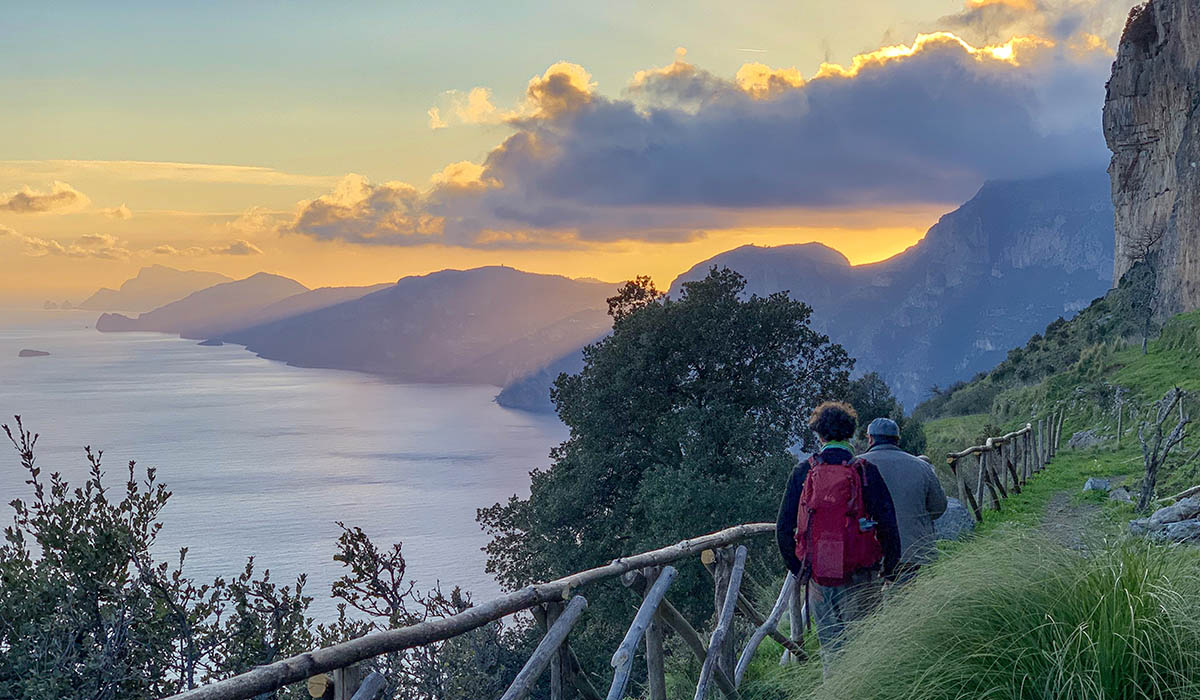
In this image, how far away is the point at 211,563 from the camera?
5406cm

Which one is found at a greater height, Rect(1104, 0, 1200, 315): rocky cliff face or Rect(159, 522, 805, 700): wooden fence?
Rect(1104, 0, 1200, 315): rocky cliff face

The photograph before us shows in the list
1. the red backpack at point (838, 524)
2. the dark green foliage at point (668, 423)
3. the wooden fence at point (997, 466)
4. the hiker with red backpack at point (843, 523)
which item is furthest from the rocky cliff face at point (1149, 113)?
the red backpack at point (838, 524)

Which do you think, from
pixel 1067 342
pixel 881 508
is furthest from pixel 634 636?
pixel 1067 342

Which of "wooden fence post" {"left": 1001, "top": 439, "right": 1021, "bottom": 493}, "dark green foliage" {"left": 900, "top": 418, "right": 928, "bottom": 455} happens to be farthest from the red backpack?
"dark green foliage" {"left": 900, "top": 418, "right": 928, "bottom": 455}

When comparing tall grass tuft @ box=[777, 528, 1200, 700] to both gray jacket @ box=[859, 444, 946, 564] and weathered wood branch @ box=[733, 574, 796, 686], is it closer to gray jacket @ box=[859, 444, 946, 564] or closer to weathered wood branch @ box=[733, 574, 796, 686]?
gray jacket @ box=[859, 444, 946, 564]

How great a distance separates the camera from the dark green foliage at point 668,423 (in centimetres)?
2239

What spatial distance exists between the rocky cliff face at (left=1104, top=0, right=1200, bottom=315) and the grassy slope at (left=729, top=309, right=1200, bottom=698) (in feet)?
52.5

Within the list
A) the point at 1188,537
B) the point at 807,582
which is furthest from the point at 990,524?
the point at 807,582

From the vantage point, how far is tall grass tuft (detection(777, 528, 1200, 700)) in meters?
3.44

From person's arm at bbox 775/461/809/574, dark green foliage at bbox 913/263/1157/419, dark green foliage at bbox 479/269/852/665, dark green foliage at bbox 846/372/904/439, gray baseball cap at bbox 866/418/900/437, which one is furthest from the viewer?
dark green foliage at bbox 913/263/1157/419

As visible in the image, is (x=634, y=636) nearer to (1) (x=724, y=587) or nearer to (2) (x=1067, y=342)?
(1) (x=724, y=587)

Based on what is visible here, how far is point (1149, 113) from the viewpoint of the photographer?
175 ft

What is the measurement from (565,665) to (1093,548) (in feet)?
8.78

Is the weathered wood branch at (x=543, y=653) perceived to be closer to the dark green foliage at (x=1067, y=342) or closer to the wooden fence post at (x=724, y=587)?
Result: the wooden fence post at (x=724, y=587)
